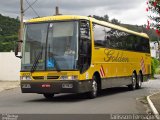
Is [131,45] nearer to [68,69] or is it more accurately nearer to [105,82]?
[105,82]

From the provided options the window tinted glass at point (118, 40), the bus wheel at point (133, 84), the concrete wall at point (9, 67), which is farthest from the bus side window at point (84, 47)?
the concrete wall at point (9, 67)

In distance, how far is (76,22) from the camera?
18.9 m

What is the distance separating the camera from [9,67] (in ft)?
121

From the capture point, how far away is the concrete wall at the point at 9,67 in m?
36.7

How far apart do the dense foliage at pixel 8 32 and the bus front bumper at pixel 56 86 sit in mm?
51388

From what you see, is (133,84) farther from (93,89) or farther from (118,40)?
(93,89)

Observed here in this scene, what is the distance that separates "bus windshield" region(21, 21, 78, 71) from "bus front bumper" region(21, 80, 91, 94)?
546mm

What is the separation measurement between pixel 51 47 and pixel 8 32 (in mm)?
54849

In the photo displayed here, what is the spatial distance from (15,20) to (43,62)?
55090 mm

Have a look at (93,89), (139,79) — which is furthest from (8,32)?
(93,89)

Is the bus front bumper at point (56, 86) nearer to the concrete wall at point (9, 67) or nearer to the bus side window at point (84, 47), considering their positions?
the bus side window at point (84, 47)

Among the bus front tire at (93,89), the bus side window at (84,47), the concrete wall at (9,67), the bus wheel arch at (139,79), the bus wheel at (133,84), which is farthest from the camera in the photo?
the concrete wall at (9,67)

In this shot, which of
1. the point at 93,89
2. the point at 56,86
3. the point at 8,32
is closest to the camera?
the point at 56,86

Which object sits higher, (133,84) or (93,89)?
(93,89)
